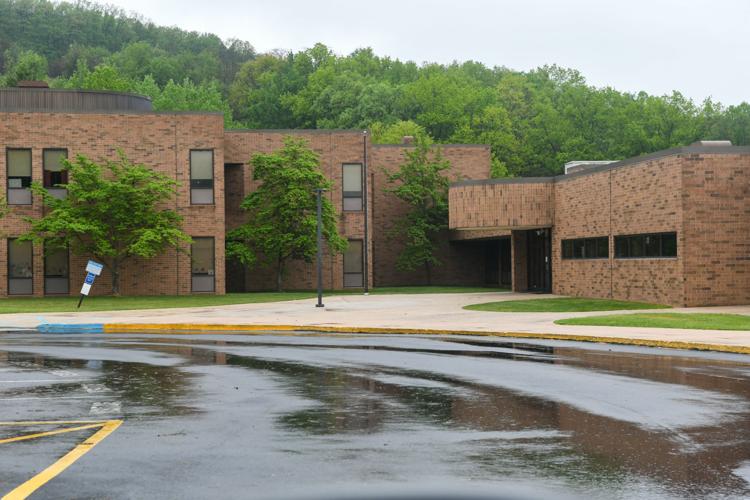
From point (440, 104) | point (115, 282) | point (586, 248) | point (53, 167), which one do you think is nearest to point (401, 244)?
point (115, 282)

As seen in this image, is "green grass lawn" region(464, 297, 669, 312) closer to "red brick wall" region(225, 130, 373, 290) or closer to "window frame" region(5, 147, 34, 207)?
"red brick wall" region(225, 130, 373, 290)

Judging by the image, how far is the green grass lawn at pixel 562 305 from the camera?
3341 cm

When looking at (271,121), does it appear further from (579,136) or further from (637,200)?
(637,200)

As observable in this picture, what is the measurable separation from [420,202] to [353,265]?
6.48m

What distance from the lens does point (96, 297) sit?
4666 cm

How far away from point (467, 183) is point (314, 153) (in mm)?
12419

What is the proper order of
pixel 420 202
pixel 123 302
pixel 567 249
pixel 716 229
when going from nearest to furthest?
pixel 716 229, pixel 567 249, pixel 123 302, pixel 420 202

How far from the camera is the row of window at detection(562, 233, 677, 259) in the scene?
33188 mm

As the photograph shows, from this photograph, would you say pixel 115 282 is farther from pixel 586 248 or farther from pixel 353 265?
pixel 586 248

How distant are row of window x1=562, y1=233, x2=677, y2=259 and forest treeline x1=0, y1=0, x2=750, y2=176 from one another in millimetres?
42201

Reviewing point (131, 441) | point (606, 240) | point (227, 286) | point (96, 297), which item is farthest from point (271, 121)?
point (131, 441)

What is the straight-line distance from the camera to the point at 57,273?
48.0m

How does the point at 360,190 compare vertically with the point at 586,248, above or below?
above

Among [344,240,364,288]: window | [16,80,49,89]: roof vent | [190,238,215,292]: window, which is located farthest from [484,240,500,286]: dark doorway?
[16,80,49,89]: roof vent
